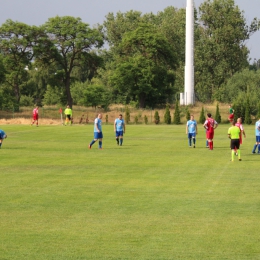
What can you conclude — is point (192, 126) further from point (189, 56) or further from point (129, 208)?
point (189, 56)

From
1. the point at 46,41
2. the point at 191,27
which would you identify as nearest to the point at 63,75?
the point at 46,41

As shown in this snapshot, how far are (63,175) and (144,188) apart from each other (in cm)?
414

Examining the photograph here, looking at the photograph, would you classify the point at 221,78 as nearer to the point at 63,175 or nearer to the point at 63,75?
the point at 63,75

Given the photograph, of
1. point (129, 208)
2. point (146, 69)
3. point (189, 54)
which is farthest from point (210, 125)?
point (189, 54)

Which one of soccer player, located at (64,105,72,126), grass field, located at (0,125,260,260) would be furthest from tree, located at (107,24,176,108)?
grass field, located at (0,125,260,260)

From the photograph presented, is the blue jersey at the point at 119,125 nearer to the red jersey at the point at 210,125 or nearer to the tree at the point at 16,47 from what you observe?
the red jersey at the point at 210,125

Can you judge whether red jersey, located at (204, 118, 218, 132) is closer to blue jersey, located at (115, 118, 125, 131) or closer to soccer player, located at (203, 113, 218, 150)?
soccer player, located at (203, 113, 218, 150)

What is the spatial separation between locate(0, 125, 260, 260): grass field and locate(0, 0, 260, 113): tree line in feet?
185

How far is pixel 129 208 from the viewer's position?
15.2 metres

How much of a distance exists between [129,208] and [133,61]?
81.2 metres

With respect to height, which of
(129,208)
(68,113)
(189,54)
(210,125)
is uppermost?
(189,54)

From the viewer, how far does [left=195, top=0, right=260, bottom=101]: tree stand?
112m

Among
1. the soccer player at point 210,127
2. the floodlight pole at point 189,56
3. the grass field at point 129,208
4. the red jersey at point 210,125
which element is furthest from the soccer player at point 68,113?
the grass field at point 129,208

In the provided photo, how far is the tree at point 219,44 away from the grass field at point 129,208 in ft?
278
